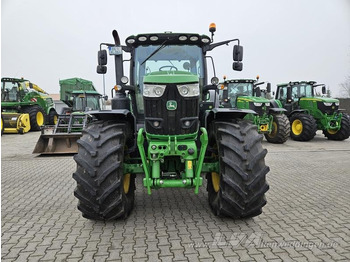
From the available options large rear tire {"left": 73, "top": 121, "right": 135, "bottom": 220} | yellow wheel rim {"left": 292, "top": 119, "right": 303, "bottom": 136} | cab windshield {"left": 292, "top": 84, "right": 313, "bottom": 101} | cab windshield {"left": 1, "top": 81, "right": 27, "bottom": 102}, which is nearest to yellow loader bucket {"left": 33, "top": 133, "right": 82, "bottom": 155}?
large rear tire {"left": 73, "top": 121, "right": 135, "bottom": 220}

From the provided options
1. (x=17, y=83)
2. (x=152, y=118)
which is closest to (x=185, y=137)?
(x=152, y=118)

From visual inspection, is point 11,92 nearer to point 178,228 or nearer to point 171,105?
point 171,105

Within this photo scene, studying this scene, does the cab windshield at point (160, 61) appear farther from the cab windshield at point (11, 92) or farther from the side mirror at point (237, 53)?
the cab windshield at point (11, 92)

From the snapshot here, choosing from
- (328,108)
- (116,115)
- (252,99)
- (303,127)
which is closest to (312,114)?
(328,108)

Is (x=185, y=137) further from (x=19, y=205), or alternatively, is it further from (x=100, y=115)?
(x=19, y=205)

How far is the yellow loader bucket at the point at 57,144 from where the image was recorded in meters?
8.45

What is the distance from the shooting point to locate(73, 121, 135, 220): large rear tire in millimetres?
3170

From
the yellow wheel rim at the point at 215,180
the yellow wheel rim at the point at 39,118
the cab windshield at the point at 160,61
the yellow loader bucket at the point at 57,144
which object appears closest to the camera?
the yellow wheel rim at the point at 215,180

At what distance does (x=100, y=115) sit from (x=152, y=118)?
30.3 inches

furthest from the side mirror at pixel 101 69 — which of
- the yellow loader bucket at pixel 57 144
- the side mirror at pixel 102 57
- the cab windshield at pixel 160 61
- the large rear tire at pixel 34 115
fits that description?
the large rear tire at pixel 34 115

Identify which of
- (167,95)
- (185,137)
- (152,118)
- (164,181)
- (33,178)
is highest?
(167,95)

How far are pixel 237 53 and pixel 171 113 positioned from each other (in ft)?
6.56

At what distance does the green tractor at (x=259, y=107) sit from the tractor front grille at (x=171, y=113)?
Answer: 297 inches

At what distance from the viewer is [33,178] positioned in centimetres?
588
